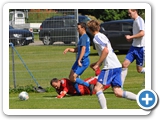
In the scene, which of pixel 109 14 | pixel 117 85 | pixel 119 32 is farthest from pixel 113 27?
pixel 109 14

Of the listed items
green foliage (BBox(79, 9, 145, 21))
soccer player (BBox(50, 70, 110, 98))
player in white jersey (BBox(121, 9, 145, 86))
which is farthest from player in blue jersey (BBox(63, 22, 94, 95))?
green foliage (BBox(79, 9, 145, 21))

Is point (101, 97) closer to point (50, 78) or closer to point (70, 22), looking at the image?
point (50, 78)

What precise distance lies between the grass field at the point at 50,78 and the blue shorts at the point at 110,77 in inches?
24.4

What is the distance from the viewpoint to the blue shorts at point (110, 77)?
32.9ft

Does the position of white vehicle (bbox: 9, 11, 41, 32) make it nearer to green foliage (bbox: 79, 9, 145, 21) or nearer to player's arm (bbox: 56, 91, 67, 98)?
player's arm (bbox: 56, 91, 67, 98)

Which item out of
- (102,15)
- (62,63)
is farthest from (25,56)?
(102,15)

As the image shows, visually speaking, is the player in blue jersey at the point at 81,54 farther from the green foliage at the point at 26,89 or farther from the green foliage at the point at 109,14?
the green foliage at the point at 109,14

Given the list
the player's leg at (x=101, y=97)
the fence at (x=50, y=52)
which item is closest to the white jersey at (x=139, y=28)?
the player's leg at (x=101, y=97)

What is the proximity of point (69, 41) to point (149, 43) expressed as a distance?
16.9 feet

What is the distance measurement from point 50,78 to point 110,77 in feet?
16.5

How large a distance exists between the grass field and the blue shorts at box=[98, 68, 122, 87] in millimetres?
619

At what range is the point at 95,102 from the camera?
11.3 m

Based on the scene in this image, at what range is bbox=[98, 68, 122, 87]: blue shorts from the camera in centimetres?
1002
